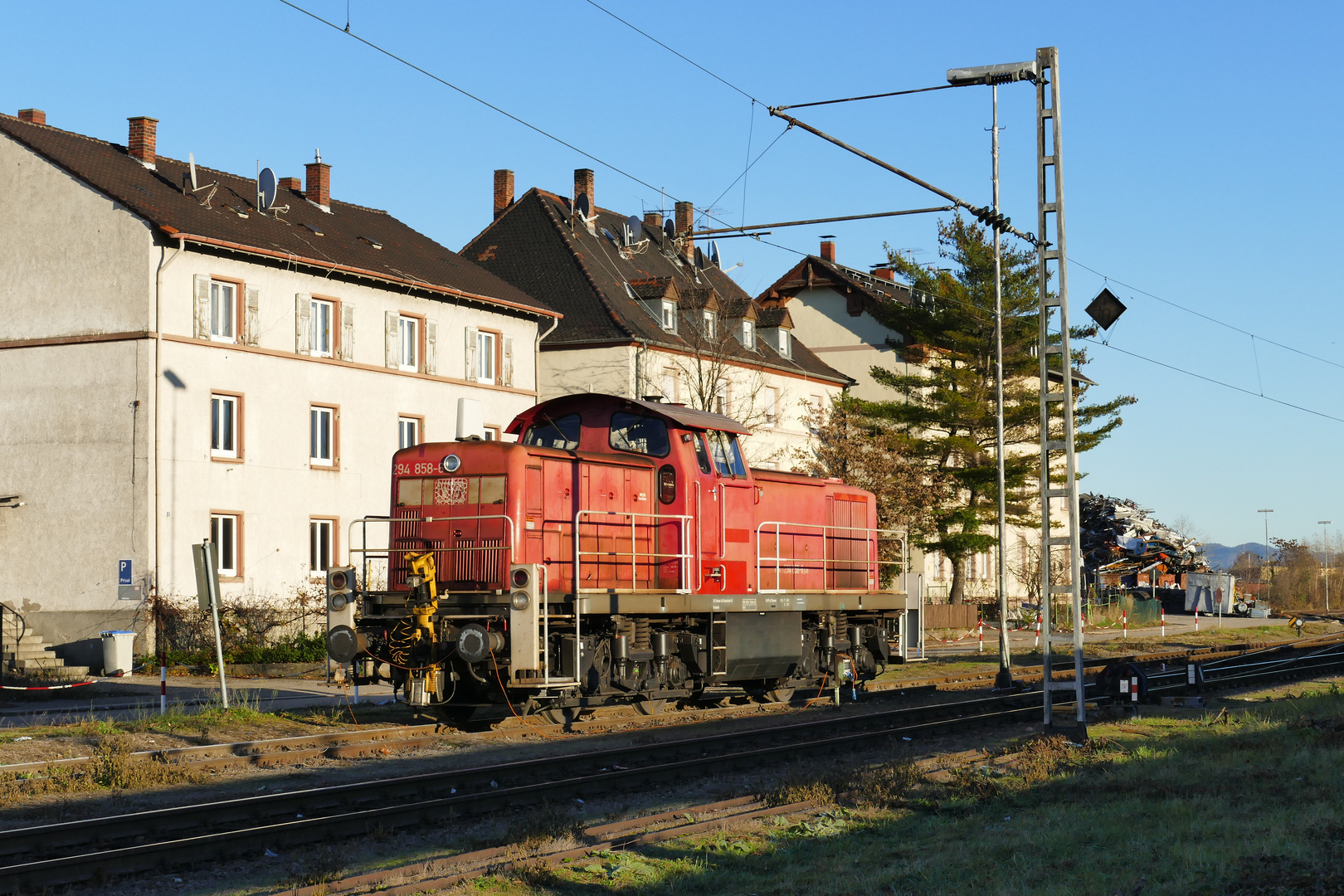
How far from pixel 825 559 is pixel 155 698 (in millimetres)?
A: 12782

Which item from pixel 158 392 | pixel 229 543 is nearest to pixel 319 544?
pixel 229 543

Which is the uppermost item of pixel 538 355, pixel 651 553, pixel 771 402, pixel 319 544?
pixel 538 355

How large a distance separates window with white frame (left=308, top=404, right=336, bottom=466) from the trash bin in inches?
305

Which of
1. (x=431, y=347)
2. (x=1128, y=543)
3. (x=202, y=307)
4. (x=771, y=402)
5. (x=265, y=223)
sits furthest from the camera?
(x=1128, y=543)

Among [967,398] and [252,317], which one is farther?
[967,398]

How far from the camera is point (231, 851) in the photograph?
384 inches

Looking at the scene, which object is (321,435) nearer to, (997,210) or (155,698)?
(155,698)

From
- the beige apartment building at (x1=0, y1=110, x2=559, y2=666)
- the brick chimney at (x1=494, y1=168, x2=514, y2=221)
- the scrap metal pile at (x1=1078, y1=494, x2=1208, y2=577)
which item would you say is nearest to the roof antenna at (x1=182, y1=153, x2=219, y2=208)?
the beige apartment building at (x1=0, y1=110, x2=559, y2=666)

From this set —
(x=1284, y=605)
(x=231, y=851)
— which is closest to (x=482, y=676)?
(x=231, y=851)

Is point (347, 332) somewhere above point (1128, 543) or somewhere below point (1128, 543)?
above

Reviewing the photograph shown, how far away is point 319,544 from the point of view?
115 feet

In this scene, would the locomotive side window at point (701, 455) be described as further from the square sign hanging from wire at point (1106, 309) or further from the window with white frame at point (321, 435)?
the window with white frame at point (321, 435)

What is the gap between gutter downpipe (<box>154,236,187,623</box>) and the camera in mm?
30703

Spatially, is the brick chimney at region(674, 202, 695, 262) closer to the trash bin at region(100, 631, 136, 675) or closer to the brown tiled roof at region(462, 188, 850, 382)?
the brown tiled roof at region(462, 188, 850, 382)
